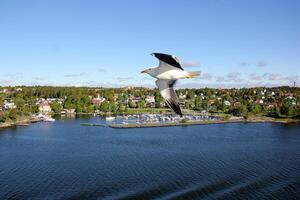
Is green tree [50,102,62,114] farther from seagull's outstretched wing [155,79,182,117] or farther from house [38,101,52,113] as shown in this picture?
seagull's outstretched wing [155,79,182,117]

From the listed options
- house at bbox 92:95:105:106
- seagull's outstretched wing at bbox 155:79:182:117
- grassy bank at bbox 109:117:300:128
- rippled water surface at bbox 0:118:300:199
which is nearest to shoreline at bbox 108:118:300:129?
grassy bank at bbox 109:117:300:128

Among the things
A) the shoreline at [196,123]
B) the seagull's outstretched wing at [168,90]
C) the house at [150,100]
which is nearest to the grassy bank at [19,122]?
the shoreline at [196,123]

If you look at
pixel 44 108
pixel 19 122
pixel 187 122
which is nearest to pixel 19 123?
pixel 19 122

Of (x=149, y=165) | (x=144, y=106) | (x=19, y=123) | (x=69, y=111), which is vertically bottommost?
(x=149, y=165)

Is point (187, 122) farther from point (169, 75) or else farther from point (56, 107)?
point (169, 75)

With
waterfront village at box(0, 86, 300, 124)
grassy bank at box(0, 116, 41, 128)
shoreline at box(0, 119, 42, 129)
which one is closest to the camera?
shoreline at box(0, 119, 42, 129)

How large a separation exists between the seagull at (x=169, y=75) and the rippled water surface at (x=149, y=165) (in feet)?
34.8

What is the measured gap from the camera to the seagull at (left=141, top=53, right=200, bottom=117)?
7.99ft

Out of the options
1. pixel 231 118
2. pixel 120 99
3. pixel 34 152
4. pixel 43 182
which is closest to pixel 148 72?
pixel 43 182

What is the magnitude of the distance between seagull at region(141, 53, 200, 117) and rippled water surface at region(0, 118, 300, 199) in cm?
1060

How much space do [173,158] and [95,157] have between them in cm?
395

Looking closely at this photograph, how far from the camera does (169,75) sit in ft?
8.37

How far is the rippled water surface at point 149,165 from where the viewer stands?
13430mm

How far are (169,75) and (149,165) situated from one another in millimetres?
14886
